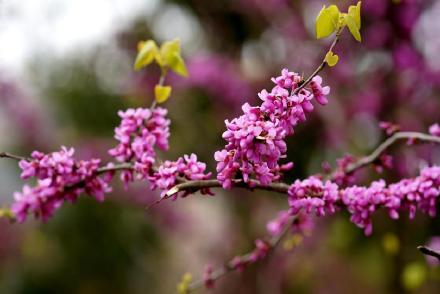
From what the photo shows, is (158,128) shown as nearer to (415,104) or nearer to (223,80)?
(415,104)

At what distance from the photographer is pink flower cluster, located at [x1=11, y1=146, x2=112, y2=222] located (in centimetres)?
115

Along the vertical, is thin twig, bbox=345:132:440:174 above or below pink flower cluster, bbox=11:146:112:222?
below

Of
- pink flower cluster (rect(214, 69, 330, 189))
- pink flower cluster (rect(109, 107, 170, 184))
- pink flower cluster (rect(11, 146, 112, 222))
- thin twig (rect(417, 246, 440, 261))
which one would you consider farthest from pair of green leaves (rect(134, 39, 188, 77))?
thin twig (rect(417, 246, 440, 261))

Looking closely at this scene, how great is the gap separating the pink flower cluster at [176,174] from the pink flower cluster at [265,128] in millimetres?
89

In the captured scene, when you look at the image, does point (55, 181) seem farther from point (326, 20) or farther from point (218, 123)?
point (218, 123)

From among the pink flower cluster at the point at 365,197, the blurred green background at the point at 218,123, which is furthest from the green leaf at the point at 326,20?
the blurred green background at the point at 218,123

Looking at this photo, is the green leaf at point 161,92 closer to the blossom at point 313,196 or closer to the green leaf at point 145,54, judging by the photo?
the green leaf at point 145,54

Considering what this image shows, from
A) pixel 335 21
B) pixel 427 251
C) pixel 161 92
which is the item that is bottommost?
pixel 427 251

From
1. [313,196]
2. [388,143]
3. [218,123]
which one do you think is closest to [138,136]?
[313,196]

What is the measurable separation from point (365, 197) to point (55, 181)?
70 cm

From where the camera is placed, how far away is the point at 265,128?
0.88 metres

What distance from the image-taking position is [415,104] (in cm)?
374

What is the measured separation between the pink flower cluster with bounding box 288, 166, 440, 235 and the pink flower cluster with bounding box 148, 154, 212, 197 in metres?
0.19

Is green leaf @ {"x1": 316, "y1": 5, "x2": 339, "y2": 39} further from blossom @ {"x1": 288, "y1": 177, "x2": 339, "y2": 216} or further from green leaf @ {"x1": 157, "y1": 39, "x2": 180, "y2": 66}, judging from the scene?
green leaf @ {"x1": 157, "y1": 39, "x2": 180, "y2": 66}
